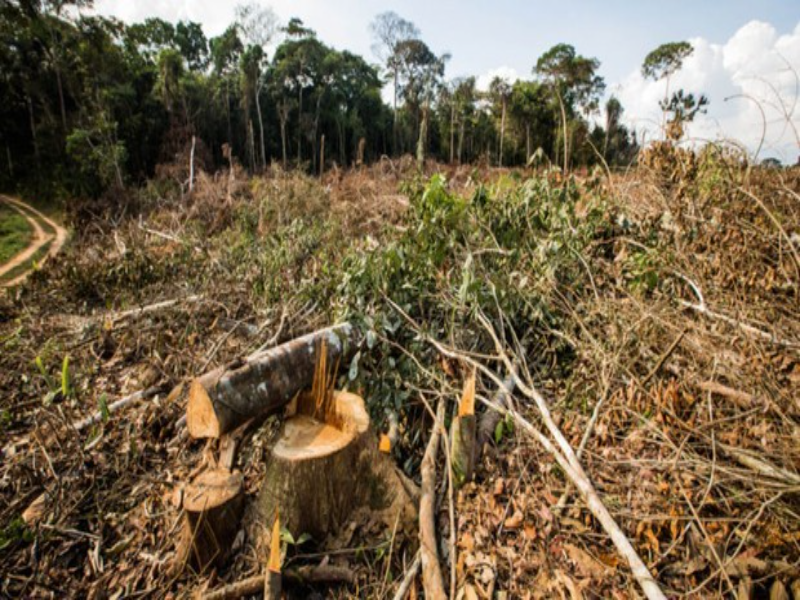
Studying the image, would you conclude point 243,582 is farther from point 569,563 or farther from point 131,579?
point 569,563

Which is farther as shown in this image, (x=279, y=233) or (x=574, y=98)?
(x=574, y=98)

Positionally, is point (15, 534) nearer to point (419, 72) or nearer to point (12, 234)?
point (12, 234)

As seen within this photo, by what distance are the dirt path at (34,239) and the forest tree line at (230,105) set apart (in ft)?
4.06

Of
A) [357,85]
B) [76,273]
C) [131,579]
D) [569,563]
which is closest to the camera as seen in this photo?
[569,563]

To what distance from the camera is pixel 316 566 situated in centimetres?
221

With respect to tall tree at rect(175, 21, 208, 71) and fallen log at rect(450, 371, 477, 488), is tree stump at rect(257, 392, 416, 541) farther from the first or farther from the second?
tall tree at rect(175, 21, 208, 71)

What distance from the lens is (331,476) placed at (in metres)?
2.26

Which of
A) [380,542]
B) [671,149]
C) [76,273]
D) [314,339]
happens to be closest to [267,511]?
[380,542]

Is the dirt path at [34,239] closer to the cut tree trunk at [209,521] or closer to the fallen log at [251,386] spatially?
the fallen log at [251,386]

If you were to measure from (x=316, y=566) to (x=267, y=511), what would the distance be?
0.40 meters

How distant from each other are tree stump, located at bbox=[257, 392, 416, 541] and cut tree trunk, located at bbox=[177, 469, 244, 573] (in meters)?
0.16

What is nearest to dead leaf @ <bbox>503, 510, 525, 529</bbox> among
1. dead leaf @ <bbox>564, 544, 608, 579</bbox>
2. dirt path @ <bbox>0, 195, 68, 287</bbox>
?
dead leaf @ <bbox>564, 544, 608, 579</bbox>

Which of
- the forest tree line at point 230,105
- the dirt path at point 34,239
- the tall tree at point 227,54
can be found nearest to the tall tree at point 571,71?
the forest tree line at point 230,105

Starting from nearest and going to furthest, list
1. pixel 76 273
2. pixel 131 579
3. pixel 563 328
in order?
pixel 131 579, pixel 563 328, pixel 76 273
